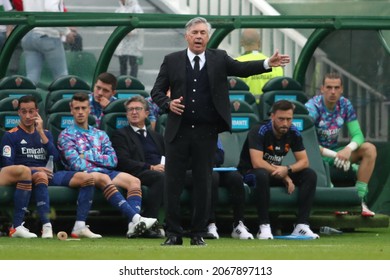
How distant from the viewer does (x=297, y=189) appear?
1666cm

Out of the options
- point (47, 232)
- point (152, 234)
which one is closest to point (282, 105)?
point (152, 234)

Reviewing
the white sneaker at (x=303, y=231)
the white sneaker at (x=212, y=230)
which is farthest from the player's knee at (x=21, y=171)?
the white sneaker at (x=303, y=231)

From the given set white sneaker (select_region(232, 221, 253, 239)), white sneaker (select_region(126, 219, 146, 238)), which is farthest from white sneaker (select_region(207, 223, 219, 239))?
white sneaker (select_region(126, 219, 146, 238))

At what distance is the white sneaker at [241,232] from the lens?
52.7ft

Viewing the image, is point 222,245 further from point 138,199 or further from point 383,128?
point 383,128

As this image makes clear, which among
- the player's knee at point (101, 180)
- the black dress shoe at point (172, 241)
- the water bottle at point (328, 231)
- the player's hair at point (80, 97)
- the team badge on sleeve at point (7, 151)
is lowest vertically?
the water bottle at point (328, 231)

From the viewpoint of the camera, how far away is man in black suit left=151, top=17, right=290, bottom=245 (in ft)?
45.2

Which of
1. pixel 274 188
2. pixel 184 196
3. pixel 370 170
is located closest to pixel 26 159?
pixel 184 196

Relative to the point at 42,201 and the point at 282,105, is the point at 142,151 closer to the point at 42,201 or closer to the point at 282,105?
the point at 42,201

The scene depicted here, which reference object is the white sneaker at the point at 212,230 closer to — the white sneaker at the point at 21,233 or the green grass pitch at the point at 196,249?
the green grass pitch at the point at 196,249

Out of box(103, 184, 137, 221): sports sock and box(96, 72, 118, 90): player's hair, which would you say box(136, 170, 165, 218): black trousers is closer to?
box(103, 184, 137, 221): sports sock

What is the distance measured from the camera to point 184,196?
16312mm

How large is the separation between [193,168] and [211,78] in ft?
2.81

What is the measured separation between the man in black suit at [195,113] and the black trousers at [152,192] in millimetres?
2219
